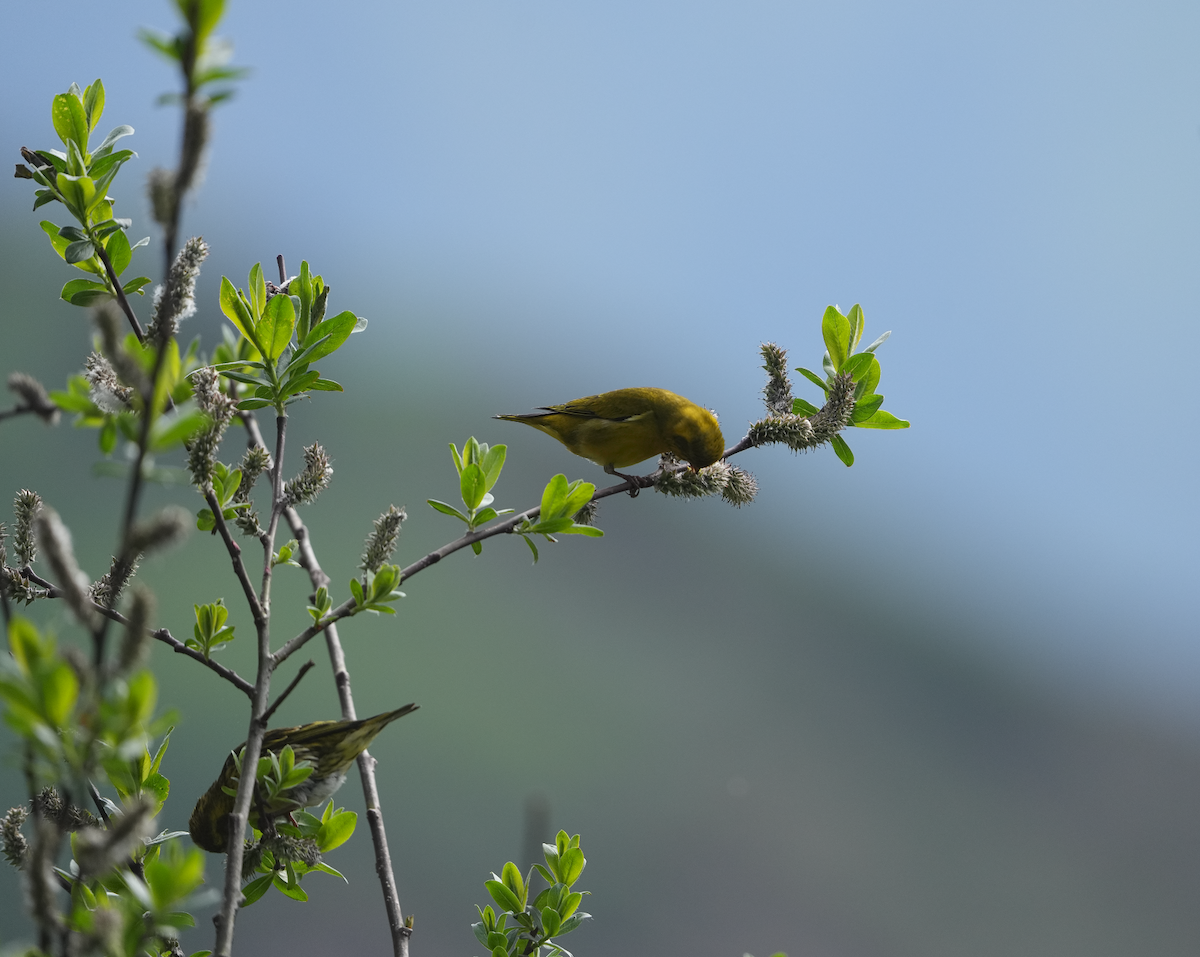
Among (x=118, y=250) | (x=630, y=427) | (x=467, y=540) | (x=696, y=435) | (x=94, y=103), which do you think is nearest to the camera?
(x=467, y=540)

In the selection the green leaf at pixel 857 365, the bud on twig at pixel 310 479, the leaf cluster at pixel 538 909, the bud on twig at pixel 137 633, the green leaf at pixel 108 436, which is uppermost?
the green leaf at pixel 857 365

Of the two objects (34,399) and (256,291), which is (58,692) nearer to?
(34,399)

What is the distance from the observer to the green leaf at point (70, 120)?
1403 millimetres

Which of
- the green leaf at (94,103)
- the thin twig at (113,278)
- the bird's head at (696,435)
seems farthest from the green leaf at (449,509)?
the bird's head at (696,435)

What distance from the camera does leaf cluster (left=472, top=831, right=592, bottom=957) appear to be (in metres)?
1.52

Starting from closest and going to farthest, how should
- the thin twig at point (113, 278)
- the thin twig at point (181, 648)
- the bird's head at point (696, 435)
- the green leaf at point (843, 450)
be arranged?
the thin twig at point (181, 648), the thin twig at point (113, 278), the green leaf at point (843, 450), the bird's head at point (696, 435)

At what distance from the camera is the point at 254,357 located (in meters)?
1.60

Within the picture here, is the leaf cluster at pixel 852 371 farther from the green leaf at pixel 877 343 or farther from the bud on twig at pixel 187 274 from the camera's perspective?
the bud on twig at pixel 187 274

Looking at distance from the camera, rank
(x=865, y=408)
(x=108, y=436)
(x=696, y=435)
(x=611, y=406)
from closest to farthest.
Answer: (x=108, y=436)
(x=865, y=408)
(x=696, y=435)
(x=611, y=406)

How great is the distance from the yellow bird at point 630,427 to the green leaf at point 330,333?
48.9 inches

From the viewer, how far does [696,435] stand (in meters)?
2.52

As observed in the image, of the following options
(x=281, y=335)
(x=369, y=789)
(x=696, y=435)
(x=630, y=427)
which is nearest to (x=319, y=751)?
(x=369, y=789)

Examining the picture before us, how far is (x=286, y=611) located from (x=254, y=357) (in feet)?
93.9

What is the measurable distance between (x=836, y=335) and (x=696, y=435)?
0.81 m
